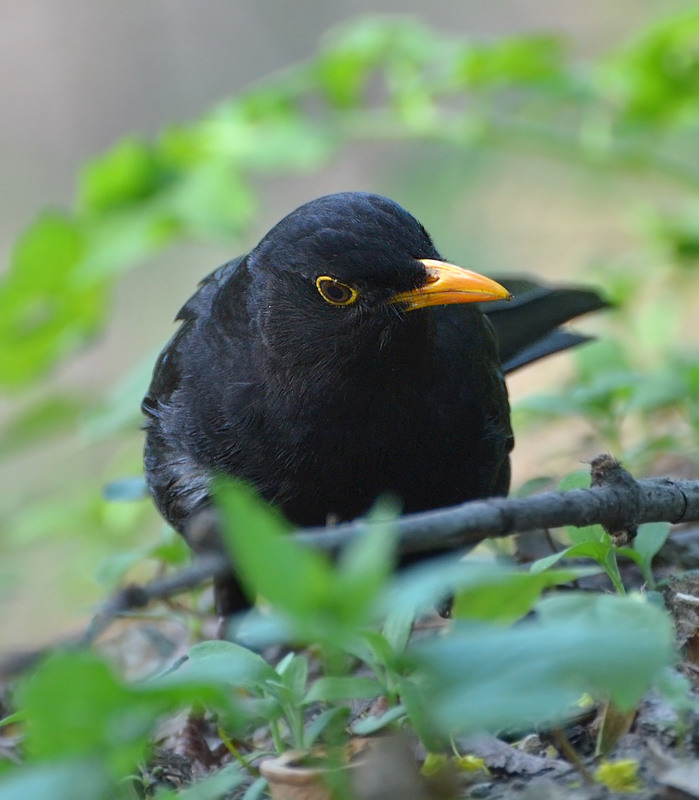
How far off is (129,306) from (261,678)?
11.4 metres

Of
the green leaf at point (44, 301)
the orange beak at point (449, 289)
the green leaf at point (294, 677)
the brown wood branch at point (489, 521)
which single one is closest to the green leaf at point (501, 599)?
the brown wood branch at point (489, 521)

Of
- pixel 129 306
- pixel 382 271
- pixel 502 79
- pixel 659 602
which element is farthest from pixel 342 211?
pixel 129 306

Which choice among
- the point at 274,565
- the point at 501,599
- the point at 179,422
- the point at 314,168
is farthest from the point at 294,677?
the point at 314,168

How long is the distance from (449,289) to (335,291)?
36cm

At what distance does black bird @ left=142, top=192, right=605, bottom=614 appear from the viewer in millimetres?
3223

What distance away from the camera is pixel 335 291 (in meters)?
3.32

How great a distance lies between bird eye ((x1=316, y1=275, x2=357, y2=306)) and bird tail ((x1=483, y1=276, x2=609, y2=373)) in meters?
1.17

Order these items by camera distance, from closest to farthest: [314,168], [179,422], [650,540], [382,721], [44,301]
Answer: [382,721] < [650,540] < [179,422] < [44,301] < [314,168]

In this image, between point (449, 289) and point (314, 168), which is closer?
point (449, 289)

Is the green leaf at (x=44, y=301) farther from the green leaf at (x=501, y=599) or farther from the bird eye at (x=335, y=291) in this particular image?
the green leaf at (x=501, y=599)

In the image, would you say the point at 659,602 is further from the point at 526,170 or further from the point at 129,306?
the point at 526,170

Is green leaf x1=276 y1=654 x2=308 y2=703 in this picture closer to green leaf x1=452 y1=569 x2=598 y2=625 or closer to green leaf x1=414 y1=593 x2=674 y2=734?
green leaf x1=452 y1=569 x2=598 y2=625

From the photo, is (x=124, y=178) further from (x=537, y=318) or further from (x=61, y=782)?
(x=61, y=782)

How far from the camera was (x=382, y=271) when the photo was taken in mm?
3205
